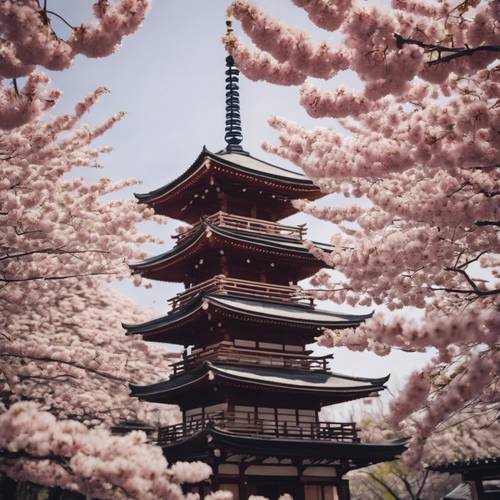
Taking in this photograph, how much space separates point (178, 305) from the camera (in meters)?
19.3

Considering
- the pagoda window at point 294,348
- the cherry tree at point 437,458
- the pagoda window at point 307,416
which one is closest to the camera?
the pagoda window at point 307,416

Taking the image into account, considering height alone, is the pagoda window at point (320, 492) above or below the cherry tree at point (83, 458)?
below

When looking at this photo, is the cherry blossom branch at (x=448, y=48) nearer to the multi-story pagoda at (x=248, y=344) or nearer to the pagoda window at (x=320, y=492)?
the multi-story pagoda at (x=248, y=344)

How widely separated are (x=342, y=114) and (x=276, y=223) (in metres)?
13.4

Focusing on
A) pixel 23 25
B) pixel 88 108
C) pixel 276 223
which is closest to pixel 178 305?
pixel 276 223

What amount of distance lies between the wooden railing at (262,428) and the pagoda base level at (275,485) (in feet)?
4.14

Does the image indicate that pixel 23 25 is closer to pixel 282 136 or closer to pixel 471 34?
pixel 471 34

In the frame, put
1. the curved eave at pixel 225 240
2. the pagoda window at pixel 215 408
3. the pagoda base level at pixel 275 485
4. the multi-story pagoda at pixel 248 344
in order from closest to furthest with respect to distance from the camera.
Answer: the pagoda base level at pixel 275 485
the multi-story pagoda at pixel 248 344
the pagoda window at pixel 215 408
the curved eave at pixel 225 240

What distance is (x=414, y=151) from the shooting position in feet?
22.2

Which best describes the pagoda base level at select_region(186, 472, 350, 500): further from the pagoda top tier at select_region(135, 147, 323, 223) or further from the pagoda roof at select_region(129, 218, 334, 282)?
the pagoda top tier at select_region(135, 147, 323, 223)

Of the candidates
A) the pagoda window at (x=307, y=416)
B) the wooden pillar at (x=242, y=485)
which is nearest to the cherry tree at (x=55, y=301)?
the wooden pillar at (x=242, y=485)

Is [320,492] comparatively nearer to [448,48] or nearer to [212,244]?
[212,244]

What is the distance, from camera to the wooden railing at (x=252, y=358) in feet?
56.5

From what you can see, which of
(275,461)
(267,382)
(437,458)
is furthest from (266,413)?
(437,458)
